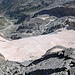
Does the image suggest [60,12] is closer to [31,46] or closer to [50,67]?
[31,46]

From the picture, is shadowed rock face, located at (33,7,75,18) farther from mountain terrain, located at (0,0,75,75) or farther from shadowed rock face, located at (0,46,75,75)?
shadowed rock face, located at (0,46,75,75)

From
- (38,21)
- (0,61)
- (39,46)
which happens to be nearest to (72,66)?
(0,61)

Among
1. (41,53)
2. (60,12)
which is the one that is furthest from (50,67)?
(60,12)

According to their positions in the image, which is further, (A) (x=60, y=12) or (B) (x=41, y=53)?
(A) (x=60, y=12)

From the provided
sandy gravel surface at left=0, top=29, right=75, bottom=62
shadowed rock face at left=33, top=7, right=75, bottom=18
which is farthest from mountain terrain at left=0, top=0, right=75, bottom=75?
shadowed rock face at left=33, top=7, right=75, bottom=18

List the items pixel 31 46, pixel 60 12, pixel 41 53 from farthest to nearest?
pixel 60 12 < pixel 31 46 < pixel 41 53

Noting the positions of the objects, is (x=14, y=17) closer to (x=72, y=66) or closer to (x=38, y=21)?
(x=38, y=21)

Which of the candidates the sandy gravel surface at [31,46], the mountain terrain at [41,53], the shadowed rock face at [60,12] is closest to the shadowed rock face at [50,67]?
the mountain terrain at [41,53]
